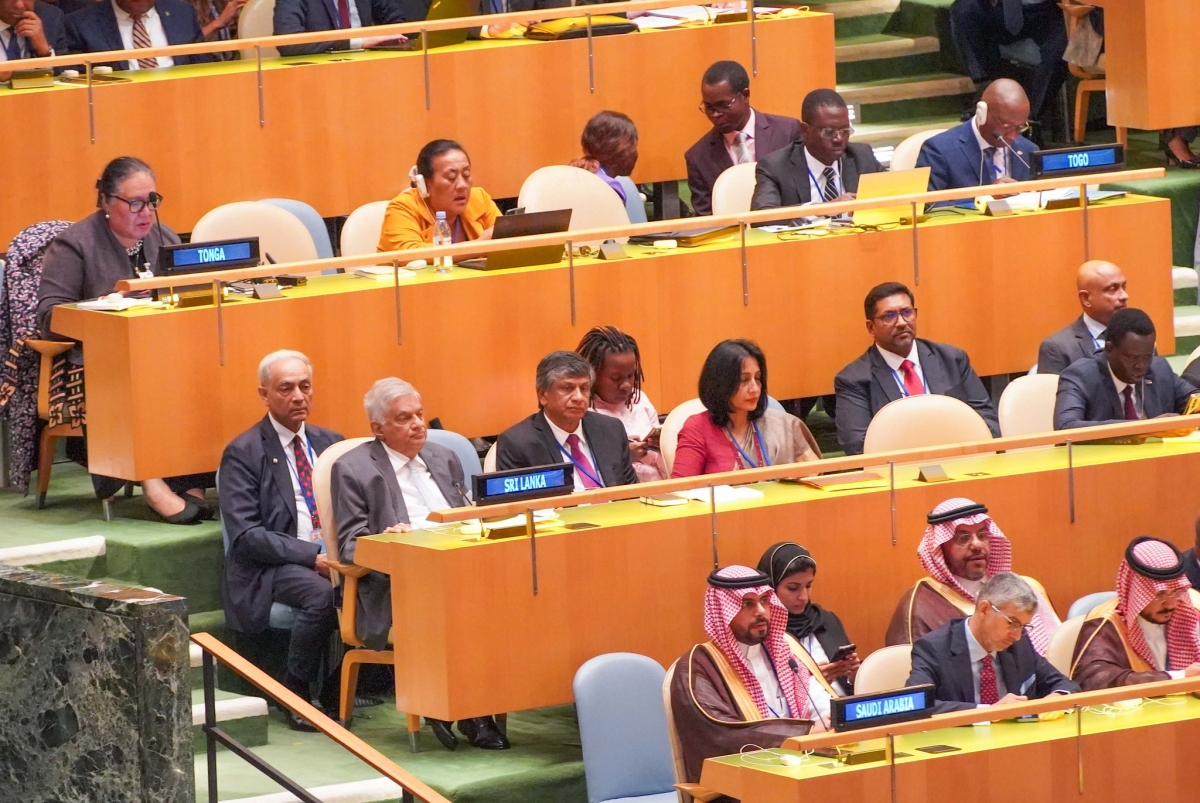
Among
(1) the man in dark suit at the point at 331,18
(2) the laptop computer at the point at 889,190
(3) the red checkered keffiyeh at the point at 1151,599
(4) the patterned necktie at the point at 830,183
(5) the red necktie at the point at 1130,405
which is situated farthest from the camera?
(1) the man in dark suit at the point at 331,18

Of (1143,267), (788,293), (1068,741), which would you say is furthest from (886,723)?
(1143,267)

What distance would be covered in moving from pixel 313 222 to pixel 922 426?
217 cm

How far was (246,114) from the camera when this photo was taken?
7500 mm

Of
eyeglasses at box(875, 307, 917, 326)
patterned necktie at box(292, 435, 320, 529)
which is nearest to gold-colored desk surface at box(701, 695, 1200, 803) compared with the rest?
patterned necktie at box(292, 435, 320, 529)

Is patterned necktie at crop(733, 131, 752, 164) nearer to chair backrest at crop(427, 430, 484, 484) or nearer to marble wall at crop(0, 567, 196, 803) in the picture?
chair backrest at crop(427, 430, 484, 484)

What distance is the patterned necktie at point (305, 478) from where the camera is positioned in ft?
19.4

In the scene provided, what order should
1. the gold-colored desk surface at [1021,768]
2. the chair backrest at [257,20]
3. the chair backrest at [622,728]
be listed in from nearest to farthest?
the gold-colored desk surface at [1021,768]
the chair backrest at [622,728]
the chair backrest at [257,20]

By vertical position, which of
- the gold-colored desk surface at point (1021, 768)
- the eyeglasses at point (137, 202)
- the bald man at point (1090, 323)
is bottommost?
the gold-colored desk surface at point (1021, 768)

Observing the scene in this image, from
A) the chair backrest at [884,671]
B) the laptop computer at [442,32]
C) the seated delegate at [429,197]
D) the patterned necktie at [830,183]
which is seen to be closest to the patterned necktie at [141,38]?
the laptop computer at [442,32]

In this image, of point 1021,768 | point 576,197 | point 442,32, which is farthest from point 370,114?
point 1021,768

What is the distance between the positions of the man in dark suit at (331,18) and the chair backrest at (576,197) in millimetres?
899

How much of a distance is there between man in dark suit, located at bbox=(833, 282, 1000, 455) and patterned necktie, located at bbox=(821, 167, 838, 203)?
2.78 feet

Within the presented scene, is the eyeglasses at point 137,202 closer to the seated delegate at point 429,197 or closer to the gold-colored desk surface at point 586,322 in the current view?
the gold-colored desk surface at point 586,322

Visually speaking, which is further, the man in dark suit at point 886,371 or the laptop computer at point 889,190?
the laptop computer at point 889,190
